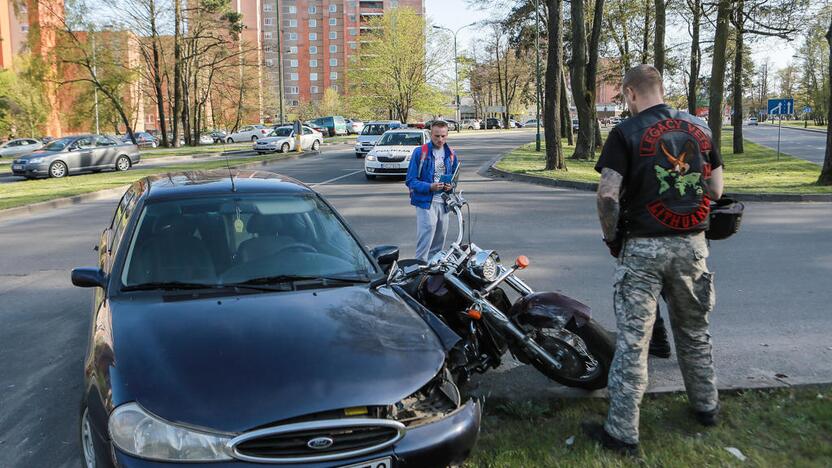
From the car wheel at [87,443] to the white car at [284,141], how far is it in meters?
32.2

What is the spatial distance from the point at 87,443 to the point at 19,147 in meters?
50.5

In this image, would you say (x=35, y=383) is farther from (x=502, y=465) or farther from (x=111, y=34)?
(x=111, y=34)

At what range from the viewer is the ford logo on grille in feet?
8.38

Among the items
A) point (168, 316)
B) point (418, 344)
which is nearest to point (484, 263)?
point (418, 344)

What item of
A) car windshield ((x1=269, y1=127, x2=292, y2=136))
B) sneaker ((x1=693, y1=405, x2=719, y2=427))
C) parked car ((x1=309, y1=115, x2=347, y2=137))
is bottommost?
sneaker ((x1=693, y1=405, x2=719, y2=427))

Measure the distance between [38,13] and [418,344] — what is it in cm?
4467

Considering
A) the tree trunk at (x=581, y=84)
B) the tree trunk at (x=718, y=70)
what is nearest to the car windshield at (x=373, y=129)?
the tree trunk at (x=581, y=84)

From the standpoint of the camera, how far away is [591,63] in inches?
1034

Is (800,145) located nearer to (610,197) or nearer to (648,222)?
(648,222)

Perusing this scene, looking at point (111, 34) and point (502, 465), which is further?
point (111, 34)

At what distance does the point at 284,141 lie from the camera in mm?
35125

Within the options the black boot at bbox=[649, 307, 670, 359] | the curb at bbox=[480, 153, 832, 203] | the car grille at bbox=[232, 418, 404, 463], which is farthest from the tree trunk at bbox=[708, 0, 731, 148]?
the car grille at bbox=[232, 418, 404, 463]

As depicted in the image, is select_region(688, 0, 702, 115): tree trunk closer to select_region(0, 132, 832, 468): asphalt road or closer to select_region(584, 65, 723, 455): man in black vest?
select_region(0, 132, 832, 468): asphalt road

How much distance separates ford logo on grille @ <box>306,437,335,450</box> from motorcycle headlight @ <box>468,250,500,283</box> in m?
1.70
